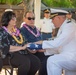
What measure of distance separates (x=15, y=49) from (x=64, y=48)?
3.18 ft

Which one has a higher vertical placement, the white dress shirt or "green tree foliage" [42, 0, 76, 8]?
the white dress shirt

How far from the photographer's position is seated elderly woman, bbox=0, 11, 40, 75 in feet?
17.3

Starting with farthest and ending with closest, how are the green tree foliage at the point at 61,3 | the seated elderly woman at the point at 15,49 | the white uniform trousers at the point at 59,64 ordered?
1. the green tree foliage at the point at 61,3
2. the seated elderly woman at the point at 15,49
3. the white uniform trousers at the point at 59,64

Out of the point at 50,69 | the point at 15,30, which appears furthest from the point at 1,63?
the point at 50,69

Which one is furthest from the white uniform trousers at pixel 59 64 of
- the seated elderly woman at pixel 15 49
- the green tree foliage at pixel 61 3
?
the green tree foliage at pixel 61 3

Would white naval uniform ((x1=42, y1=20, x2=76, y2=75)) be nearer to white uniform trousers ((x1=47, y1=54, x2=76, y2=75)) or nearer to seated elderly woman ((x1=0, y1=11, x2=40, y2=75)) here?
white uniform trousers ((x1=47, y1=54, x2=76, y2=75))

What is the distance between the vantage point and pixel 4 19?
5602 millimetres

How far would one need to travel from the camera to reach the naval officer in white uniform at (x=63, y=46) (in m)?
4.43

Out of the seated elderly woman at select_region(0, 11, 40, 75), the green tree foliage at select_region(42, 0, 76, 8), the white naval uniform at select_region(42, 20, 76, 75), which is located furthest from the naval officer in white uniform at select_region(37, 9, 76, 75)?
the green tree foliage at select_region(42, 0, 76, 8)

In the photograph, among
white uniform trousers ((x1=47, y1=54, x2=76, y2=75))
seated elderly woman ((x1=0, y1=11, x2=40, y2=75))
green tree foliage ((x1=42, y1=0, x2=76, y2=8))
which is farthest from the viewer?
green tree foliage ((x1=42, y1=0, x2=76, y2=8))

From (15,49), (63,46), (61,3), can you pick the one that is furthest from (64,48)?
(61,3)

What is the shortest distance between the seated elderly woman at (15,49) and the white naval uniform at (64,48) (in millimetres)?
830

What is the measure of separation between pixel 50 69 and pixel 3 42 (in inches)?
46.2

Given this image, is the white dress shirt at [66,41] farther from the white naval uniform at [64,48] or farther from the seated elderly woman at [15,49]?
the seated elderly woman at [15,49]
